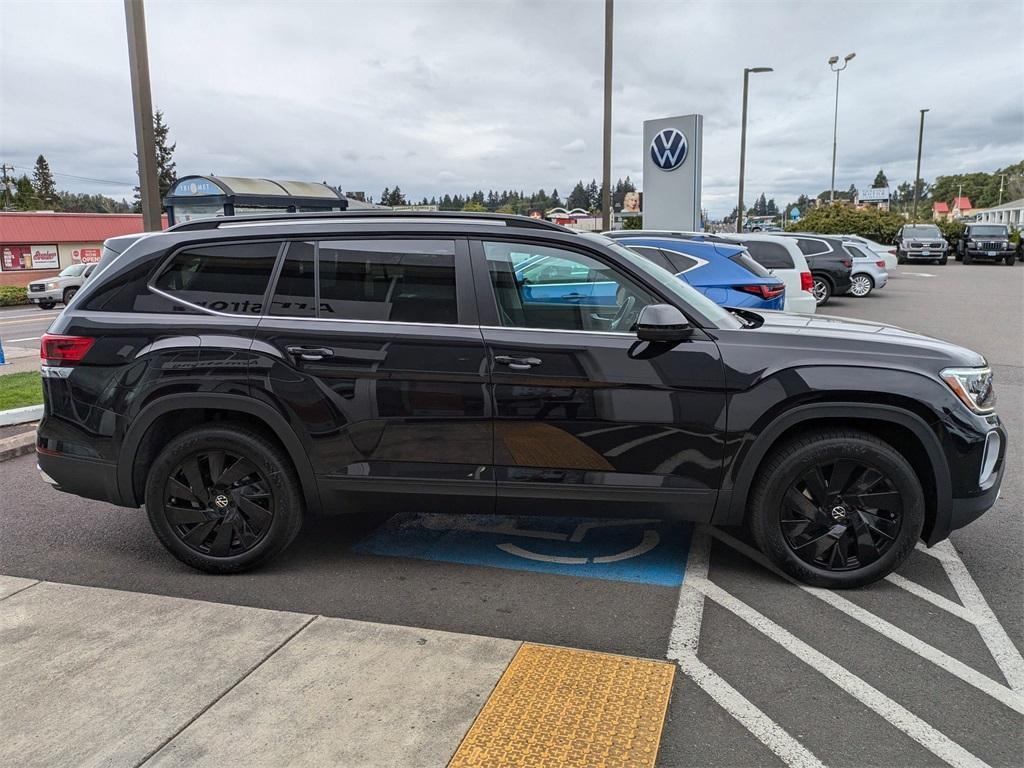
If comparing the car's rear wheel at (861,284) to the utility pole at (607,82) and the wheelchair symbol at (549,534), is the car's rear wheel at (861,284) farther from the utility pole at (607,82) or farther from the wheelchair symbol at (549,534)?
the wheelchair symbol at (549,534)

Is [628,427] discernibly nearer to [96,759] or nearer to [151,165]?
[96,759]

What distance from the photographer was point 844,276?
63.9ft

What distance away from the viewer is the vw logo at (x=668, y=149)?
51.0 ft

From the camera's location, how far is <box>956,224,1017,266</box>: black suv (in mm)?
35312

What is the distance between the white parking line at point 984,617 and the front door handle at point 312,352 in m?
3.20

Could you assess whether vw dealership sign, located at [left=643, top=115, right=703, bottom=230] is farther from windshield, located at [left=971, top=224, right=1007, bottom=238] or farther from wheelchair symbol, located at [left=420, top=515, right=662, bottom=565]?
windshield, located at [left=971, top=224, right=1007, bottom=238]

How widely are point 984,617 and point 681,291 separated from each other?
2.04 m

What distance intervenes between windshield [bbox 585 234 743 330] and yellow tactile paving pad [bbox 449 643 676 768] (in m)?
1.66

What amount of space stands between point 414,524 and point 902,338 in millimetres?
2919

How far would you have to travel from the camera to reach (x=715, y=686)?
297 centimetres

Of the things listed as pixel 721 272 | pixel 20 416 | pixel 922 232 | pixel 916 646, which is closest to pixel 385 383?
pixel 916 646

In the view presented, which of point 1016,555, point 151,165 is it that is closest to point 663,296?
point 1016,555

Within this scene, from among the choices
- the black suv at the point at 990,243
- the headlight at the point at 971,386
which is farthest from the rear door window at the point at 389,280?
the black suv at the point at 990,243

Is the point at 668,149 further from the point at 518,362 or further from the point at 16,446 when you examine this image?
the point at 518,362
